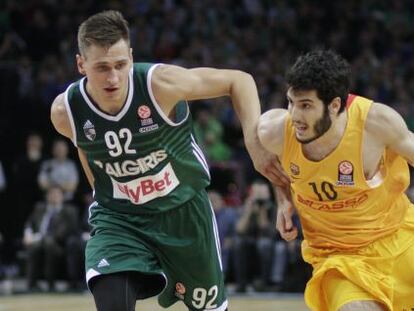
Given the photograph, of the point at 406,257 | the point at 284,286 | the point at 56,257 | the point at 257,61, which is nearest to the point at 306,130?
the point at 406,257

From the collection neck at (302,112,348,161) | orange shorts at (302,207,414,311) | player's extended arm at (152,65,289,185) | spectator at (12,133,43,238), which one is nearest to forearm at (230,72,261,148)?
player's extended arm at (152,65,289,185)

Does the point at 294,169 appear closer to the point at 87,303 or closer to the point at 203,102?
the point at 87,303

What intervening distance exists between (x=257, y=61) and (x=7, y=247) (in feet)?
17.7

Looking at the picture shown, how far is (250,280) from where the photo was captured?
1370 cm

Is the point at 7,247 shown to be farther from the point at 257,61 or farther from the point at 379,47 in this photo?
the point at 379,47

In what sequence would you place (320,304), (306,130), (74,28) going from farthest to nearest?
(74,28)
(320,304)
(306,130)

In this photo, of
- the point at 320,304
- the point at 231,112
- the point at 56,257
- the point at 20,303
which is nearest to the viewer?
the point at 320,304

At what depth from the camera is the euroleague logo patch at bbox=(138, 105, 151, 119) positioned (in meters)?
6.00

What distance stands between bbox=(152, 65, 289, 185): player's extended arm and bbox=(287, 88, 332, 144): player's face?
45cm

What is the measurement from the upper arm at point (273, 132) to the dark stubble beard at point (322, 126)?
22cm

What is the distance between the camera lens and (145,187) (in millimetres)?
5988

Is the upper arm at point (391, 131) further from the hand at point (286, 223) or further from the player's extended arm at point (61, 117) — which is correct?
the player's extended arm at point (61, 117)

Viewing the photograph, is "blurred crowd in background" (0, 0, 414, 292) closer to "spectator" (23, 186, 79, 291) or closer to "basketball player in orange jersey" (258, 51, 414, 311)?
"spectator" (23, 186, 79, 291)

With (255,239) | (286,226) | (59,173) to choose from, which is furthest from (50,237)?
(286,226)
